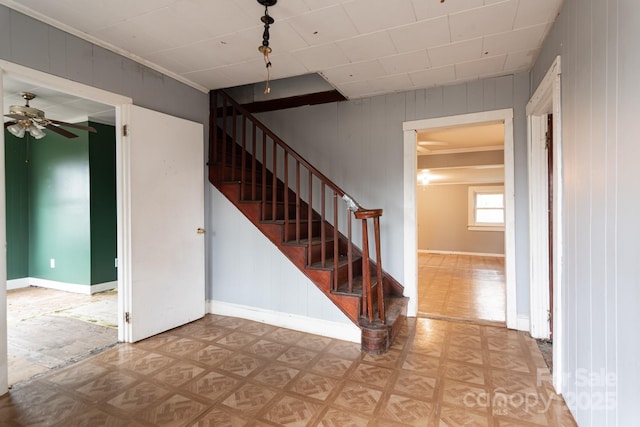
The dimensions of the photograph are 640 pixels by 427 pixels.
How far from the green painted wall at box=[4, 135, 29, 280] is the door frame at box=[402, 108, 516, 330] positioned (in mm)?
5406

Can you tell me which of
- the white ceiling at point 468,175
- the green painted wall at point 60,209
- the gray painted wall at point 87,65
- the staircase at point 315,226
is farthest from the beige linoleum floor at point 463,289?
the green painted wall at point 60,209

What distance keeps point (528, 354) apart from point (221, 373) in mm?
2266

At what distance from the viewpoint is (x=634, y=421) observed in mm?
1055

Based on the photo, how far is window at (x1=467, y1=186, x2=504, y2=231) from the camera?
298 inches

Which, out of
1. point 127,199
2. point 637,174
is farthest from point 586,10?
point 127,199

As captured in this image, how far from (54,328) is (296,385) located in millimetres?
2552

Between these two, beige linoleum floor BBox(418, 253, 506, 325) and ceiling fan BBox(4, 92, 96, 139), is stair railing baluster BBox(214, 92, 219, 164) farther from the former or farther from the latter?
beige linoleum floor BBox(418, 253, 506, 325)

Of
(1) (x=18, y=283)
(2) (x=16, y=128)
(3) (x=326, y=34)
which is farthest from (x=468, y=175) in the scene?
(1) (x=18, y=283)

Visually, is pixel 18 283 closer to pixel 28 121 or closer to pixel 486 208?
pixel 28 121

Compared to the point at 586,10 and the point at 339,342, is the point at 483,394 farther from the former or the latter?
the point at 586,10

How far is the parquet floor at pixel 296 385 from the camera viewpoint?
1.67 meters

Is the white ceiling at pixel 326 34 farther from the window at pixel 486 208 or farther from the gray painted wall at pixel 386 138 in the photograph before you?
the window at pixel 486 208

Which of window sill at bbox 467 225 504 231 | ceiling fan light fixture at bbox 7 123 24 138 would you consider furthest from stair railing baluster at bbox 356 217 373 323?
window sill at bbox 467 225 504 231

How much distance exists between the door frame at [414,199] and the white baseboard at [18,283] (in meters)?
5.38
